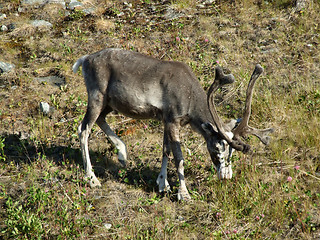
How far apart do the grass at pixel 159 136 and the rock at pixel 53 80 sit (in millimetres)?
207

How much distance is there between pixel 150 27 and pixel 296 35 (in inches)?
169

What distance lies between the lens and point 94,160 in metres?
7.95

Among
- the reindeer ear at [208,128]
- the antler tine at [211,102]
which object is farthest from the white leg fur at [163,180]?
the antler tine at [211,102]

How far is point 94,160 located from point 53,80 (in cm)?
342

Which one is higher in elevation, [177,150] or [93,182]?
[177,150]

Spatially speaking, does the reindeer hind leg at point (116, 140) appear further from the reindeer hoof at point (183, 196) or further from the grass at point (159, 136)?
the reindeer hoof at point (183, 196)

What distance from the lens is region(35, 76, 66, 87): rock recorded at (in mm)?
10273

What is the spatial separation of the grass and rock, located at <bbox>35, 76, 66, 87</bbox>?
207 mm

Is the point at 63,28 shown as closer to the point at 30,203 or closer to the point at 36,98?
the point at 36,98

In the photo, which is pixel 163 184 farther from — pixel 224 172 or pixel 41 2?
pixel 41 2

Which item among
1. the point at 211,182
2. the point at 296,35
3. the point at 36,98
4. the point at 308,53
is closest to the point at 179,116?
the point at 211,182

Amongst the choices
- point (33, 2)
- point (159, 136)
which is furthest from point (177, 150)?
point (33, 2)

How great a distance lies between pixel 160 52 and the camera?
11.0 meters

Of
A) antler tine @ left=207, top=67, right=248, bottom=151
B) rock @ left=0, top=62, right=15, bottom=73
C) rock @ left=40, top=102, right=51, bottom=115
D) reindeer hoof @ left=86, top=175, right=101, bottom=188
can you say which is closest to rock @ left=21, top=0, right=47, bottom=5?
rock @ left=0, top=62, right=15, bottom=73
